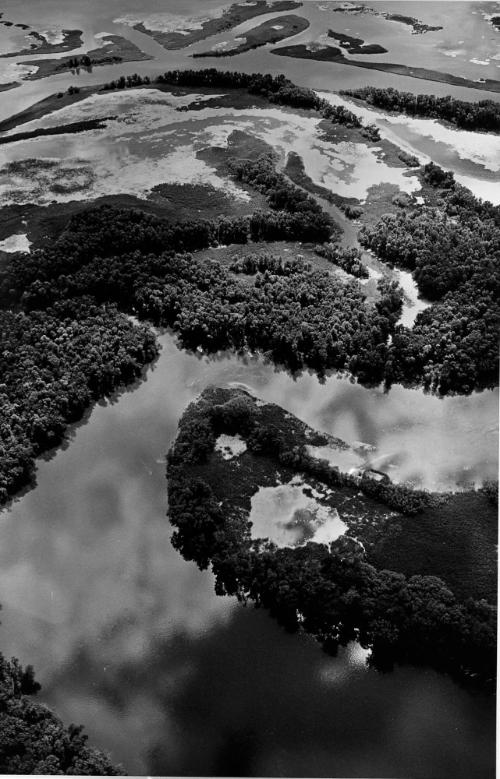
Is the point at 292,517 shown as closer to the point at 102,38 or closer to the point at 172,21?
the point at 102,38

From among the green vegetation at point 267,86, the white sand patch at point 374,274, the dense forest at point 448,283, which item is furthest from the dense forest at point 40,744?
the green vegetation at point 267,86

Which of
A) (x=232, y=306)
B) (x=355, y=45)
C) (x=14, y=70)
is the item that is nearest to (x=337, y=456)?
(x=232, y=306)

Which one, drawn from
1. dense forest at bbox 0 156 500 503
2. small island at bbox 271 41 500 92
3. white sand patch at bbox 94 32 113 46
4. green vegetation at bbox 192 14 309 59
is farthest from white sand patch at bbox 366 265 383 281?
white sand patch at bbox 94 32 113 46

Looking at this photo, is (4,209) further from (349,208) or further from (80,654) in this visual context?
(80,654)

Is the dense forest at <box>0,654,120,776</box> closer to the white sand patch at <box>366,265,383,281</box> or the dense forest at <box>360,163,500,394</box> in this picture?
the dense forest at <box>360,163,500,394</box>

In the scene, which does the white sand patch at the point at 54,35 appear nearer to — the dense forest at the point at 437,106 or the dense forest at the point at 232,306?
the dense forest at the point at 232,306

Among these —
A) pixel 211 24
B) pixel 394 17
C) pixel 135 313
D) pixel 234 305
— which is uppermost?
pixel 211 24
